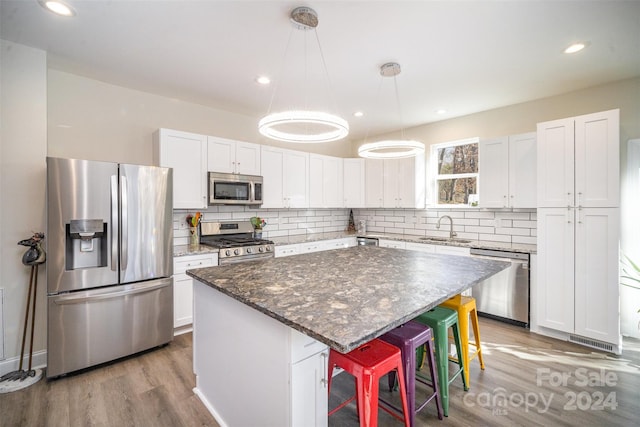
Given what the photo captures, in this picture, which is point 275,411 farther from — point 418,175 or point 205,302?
point 418,175

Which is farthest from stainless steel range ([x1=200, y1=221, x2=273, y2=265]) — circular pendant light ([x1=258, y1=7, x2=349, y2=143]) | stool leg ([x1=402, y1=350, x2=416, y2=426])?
stool leg ([x1=402, y1=350, x2=416, y2=426])

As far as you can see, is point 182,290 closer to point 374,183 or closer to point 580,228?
point 374,183

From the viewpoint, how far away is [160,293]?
9.05 ft

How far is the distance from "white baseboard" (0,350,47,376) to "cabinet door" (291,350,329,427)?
2546 millimetres

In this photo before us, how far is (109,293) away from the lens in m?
2.47

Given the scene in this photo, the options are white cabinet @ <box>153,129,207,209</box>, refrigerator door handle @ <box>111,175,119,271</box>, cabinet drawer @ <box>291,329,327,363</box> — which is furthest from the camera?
white cabinet @ <box>153,129,207,209</box>

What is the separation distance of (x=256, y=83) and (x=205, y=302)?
2.26 meters

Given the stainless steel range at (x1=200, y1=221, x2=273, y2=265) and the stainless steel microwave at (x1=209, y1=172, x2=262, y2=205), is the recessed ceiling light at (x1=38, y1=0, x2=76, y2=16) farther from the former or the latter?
the stainless steel range at (x1=200, y1=221, x2=273, y2=265)

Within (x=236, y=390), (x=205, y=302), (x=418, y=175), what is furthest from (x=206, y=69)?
(x=418, y=175)

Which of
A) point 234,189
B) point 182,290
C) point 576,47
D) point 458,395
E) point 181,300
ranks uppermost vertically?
point 576,47

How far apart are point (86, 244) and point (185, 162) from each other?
1.29 m

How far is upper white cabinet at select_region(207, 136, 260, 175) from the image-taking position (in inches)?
139

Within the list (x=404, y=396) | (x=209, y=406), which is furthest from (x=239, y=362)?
(x=404, y=396)

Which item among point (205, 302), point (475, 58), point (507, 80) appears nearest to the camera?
point (205, 302)
